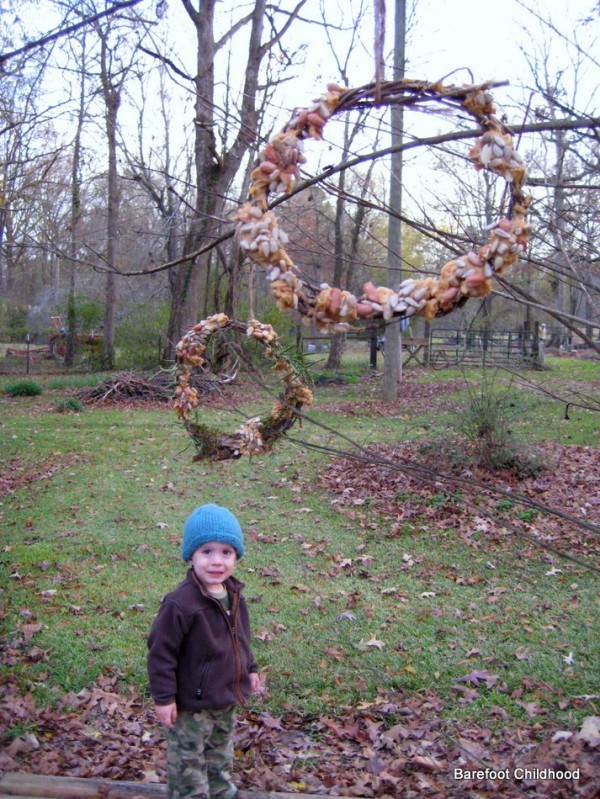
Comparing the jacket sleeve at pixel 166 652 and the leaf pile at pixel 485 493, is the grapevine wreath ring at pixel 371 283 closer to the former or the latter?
the jacket sleeve at pixel 166 652

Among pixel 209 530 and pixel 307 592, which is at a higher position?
pixel 209 530

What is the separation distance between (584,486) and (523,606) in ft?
9.95

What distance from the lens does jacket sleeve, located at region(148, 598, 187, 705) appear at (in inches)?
111

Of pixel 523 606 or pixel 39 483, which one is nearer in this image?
pixel 523 606

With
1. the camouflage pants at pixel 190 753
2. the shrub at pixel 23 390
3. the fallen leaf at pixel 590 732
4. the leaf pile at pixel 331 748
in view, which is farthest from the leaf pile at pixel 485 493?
the shrub at pixel 23 390

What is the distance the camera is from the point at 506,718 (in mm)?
4156

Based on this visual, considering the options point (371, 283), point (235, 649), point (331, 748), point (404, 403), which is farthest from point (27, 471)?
point (371, 283)

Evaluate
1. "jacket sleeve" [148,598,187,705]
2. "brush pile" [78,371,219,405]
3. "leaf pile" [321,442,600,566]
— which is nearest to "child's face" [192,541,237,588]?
"jacket sleeve" [148,598,187,705]

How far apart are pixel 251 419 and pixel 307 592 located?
2.82 meters

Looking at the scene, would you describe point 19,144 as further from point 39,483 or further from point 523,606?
point 523,606

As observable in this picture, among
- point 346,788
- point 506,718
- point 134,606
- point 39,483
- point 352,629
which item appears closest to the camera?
point 346,788

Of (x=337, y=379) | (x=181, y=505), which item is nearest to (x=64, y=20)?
(x=181, y=505)

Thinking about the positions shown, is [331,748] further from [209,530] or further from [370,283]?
[370,283]

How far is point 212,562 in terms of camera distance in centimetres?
296
